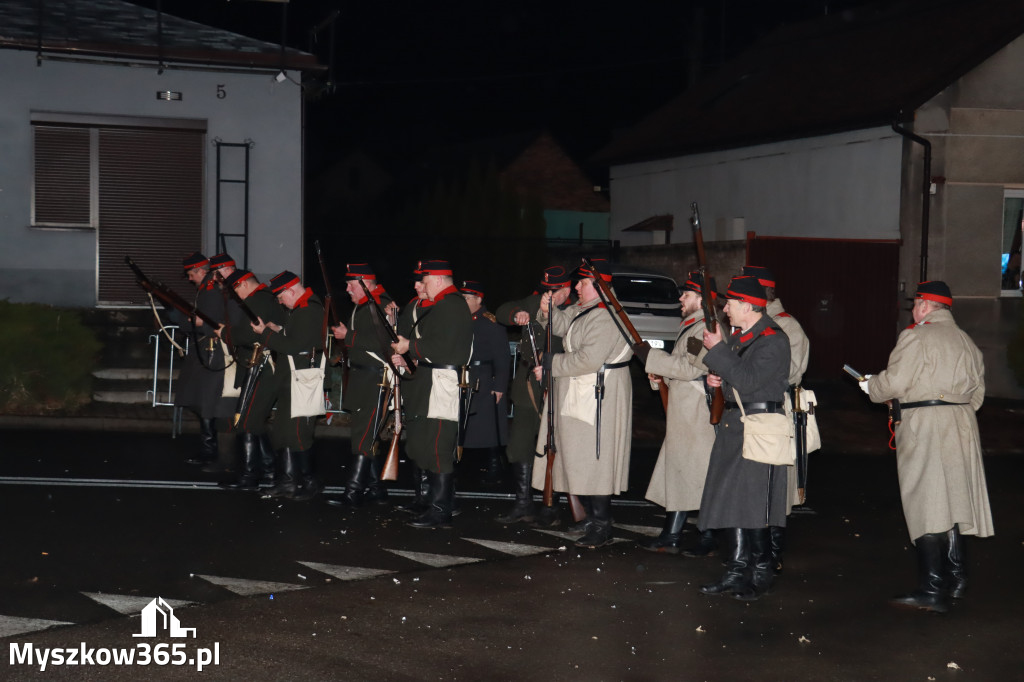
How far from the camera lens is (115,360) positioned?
1579cm

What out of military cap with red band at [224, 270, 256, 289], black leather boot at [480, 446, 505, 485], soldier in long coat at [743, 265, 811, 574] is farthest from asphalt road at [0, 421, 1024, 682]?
military cap with red band at [224, 270, 256, 289]

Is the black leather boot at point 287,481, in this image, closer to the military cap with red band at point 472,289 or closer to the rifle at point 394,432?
the rifle at point 394,432

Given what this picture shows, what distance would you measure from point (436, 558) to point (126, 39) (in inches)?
495

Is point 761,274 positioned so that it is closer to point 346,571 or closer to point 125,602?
point 346,571

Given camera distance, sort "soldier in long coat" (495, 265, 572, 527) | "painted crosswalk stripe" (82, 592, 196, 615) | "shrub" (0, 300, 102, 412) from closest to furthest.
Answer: "painted crosswalk stripe" (82, 592, 196, 615), "soldier in long coat" (495, 265, 572, 527), "shrub" (0, 300, 102, 412)

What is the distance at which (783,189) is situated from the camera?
82.9 feet

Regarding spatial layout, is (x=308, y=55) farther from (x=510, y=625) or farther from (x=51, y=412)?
(x=510, y=625)

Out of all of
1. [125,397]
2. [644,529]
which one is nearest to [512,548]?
[644,529]

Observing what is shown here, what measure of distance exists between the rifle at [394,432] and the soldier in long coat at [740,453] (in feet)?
9.83

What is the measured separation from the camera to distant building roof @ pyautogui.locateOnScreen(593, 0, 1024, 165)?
72.4 feet

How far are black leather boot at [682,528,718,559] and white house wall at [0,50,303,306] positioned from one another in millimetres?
11372

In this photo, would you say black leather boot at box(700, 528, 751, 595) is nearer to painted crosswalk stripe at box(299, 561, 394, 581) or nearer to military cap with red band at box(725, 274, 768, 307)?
military cap with red band at box(725, 274, 768, 307)

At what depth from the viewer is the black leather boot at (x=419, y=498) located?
9492 mm

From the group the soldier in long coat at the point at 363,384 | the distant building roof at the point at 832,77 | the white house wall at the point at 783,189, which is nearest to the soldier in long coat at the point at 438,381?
the soldier in long coat at the point at 363,384
